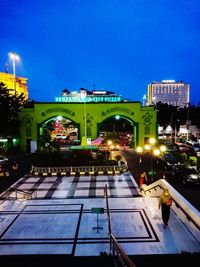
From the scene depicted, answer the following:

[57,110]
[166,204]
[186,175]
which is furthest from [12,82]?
[166,204]

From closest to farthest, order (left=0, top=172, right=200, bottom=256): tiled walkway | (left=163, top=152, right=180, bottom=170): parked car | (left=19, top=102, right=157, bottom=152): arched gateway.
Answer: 1. (left=0, top=172, right=200, bottom=256): tiled walkway
2. (left=163, top=152, right=180, bottom=170): parked car
3. (left=19, top=102, right=157, bottom=152): arched gateway

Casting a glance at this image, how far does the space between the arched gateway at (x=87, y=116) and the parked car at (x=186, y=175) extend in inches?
810

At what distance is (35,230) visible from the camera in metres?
12.8

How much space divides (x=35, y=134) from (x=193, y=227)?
35.9 metres

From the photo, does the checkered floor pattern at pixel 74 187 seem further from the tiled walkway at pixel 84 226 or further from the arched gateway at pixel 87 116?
the arched gateway at pixel 87 116

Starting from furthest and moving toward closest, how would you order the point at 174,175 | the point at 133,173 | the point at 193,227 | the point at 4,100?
the point at 4,100
the point at 133,173
the point at 174,175
the point at 193,227

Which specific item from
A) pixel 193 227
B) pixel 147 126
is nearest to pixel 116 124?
pixel 147 126

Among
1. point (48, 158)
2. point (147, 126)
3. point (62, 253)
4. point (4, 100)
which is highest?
point (4, 100)

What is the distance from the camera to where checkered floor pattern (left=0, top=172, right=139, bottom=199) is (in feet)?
64.8

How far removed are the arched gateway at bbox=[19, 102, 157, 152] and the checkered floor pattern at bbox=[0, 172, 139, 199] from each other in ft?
62.3

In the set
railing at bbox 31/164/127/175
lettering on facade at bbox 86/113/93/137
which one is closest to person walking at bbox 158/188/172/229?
railing at bbox 31/164/127/175

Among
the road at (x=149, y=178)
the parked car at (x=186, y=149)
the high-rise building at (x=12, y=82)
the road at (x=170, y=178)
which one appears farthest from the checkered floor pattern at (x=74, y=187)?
the high-rise building at (x=12, y=82)

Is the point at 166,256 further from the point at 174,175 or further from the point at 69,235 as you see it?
the point at 174,175

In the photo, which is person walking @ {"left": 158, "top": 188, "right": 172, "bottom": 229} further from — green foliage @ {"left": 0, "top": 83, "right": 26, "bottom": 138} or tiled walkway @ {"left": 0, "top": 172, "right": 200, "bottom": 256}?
green foliage @ {"left": 0, "top": 83, "right": 26, "bottom": 138}
